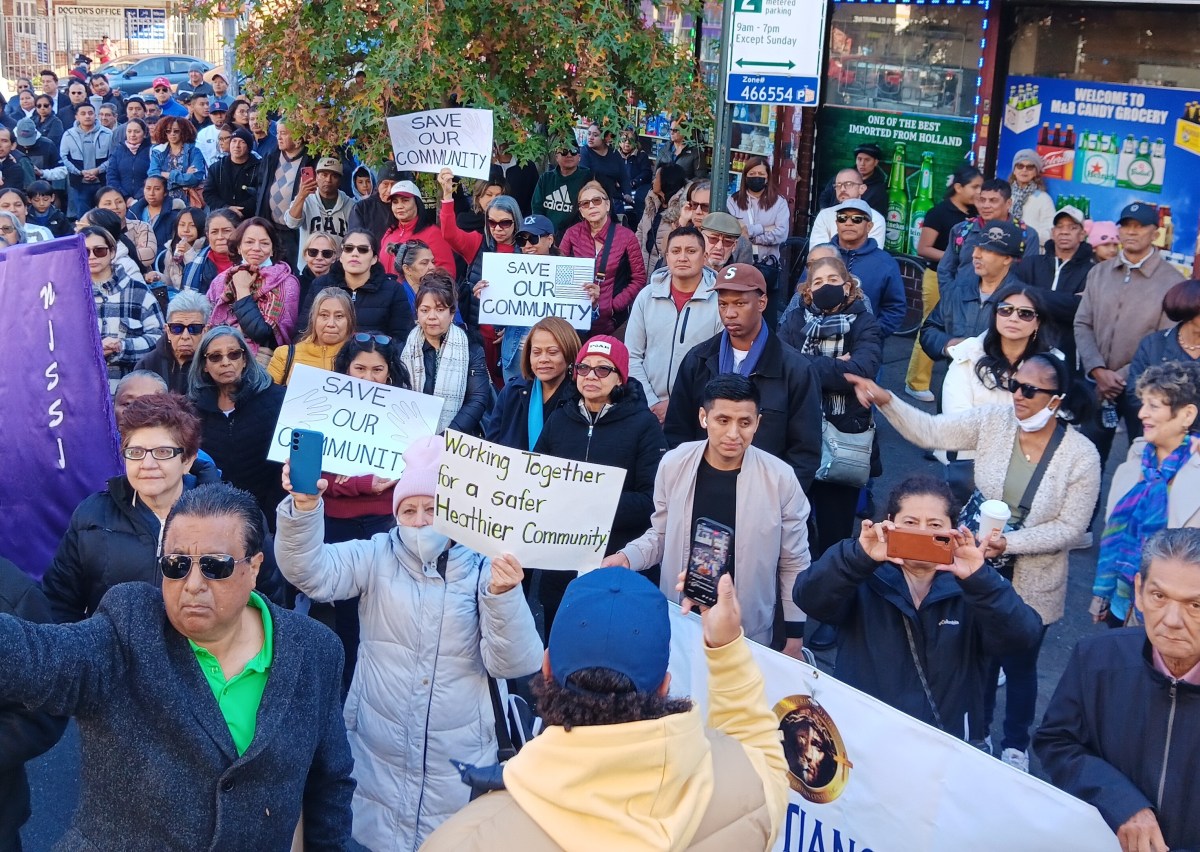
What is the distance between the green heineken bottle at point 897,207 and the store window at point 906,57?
1.51ft

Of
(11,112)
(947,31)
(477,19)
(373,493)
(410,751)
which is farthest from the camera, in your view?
(11,112)

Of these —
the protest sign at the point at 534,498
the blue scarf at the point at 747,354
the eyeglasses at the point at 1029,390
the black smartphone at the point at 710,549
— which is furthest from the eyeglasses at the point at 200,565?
the eyeglasses at the point at 1029,390

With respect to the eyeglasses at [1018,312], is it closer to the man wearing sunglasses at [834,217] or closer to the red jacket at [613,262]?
the red jacket at [613,262]

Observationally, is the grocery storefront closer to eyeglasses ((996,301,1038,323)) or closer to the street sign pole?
the street sign pole

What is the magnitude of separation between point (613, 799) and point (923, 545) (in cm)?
180

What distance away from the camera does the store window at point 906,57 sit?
1163 centimetres

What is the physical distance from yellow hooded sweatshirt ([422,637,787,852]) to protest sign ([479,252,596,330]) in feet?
17.1

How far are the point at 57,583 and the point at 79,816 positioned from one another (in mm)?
1399

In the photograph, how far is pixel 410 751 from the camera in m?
4.10

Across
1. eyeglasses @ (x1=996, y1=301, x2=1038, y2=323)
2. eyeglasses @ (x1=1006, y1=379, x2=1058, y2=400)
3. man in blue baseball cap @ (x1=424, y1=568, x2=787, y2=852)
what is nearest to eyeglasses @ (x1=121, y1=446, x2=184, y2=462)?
man in blue baseball cap @ (x1=424, y1=568, x2=787, y2=852)

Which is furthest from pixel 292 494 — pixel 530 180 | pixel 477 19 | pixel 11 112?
pixel 11 112

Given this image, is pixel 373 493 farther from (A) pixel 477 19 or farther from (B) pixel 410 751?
(A) pixel 477 19

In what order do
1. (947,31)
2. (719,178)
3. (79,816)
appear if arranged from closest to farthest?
(79,816)
(719,178)
(947,31)

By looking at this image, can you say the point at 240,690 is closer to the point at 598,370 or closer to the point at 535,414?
the point at 598,370
